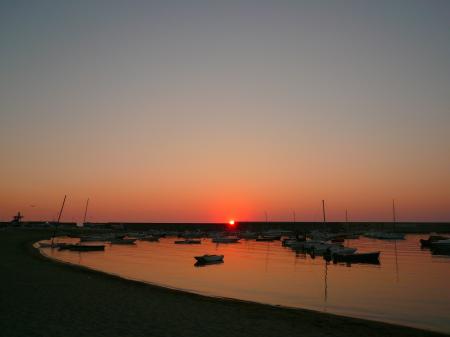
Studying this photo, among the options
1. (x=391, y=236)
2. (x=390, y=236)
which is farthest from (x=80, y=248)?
(x=390, y=236)

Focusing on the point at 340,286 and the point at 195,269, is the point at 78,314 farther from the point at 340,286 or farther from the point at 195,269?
the point at 195,269

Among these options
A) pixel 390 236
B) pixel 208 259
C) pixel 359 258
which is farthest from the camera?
pixel 390 236

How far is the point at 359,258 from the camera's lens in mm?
58938

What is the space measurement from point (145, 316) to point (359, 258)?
4628 cm

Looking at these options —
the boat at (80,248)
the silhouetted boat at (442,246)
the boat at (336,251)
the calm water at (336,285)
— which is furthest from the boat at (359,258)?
the boat at (80,248)

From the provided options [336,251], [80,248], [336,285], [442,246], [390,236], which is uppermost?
[390,236]

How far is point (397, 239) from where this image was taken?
12900cm

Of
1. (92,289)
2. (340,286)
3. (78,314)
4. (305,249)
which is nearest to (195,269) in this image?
(340,286)

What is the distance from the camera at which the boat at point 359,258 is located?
191 ft

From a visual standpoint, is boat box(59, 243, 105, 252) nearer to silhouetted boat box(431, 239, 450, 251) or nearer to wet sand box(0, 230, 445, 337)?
wet sand box(0, 230, 445, 337)

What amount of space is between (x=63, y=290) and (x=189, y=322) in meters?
11.3

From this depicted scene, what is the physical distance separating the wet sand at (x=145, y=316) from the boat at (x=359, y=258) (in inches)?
1453

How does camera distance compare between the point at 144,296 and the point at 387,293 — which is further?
the point at 387,293

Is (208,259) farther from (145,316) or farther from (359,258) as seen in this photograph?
(145,316)
